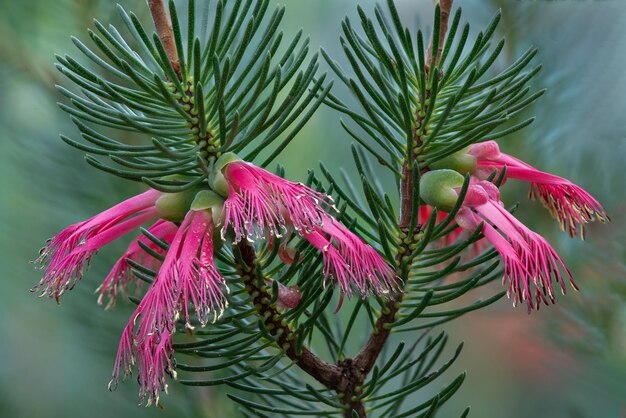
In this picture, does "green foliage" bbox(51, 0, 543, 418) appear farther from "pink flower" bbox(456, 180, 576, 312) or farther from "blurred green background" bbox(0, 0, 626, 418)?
"blurred green background" bbox(0, 0, 626, 418)

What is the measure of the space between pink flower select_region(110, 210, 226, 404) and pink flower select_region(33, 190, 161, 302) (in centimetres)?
4

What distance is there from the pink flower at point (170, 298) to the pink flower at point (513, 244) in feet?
0.41

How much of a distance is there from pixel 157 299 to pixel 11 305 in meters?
0.64

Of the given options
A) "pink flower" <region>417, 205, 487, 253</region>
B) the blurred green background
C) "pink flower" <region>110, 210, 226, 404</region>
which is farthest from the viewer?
the blurred green background

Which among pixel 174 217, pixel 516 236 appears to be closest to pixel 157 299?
pixel 174 217

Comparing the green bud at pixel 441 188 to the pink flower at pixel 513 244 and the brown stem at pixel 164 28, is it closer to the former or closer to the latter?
the pink flower at pixel 513 244

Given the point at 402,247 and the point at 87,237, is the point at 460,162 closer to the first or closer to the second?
the point at 402,247

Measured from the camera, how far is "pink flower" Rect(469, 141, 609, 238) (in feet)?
1.24

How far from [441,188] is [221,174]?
0.35ft

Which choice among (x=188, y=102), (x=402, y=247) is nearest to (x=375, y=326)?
(x=402, y=247)

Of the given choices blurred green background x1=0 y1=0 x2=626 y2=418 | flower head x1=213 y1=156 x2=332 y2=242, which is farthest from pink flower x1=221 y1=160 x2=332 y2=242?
blurred green background x1=0 y1=0 x2=626 y2=418

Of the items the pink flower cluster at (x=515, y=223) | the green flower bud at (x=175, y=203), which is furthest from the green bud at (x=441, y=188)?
the green flower bud at (x=175, y=203)

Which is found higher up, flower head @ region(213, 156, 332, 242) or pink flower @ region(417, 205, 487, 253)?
pink flower @ region(417, 205, 487, 253)

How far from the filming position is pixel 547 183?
39 centimetres
